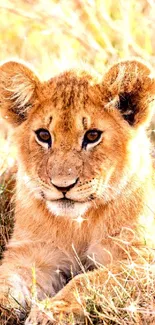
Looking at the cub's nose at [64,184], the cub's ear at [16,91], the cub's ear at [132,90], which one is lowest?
the cub's nose at [64,184]

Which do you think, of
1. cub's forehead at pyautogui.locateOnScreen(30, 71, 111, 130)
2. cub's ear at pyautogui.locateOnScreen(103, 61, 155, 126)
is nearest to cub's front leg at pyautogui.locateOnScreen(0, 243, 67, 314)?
cub's forehead at pyautogui.locateOnScreen(30, 71, 111, 130)

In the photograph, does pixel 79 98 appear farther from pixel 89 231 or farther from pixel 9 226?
pixel 9 226

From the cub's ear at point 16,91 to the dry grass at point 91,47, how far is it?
0.30 metres

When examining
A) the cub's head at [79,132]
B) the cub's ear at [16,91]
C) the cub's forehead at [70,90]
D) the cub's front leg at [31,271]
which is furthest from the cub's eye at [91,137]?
the cub's front leg at [31,271]

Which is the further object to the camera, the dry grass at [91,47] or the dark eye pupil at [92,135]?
the dark eye pupil at [92,135]

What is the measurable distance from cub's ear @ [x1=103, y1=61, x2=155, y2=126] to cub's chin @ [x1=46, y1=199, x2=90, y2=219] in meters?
0.48

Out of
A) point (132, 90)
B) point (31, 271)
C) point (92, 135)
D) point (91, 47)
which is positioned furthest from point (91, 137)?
point (91, 47)

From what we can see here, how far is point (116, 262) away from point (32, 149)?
25.5 inches

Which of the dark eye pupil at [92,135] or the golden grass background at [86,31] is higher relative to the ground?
the golden grass background at [86,31]

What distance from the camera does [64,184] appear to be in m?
3.47

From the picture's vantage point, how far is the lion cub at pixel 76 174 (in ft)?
11.8

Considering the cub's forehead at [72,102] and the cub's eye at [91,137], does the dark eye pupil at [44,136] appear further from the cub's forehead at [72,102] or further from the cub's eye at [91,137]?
the cub's eye at [91,137]

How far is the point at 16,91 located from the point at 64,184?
67 centimetres

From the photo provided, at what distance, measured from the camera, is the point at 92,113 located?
3691 mm
